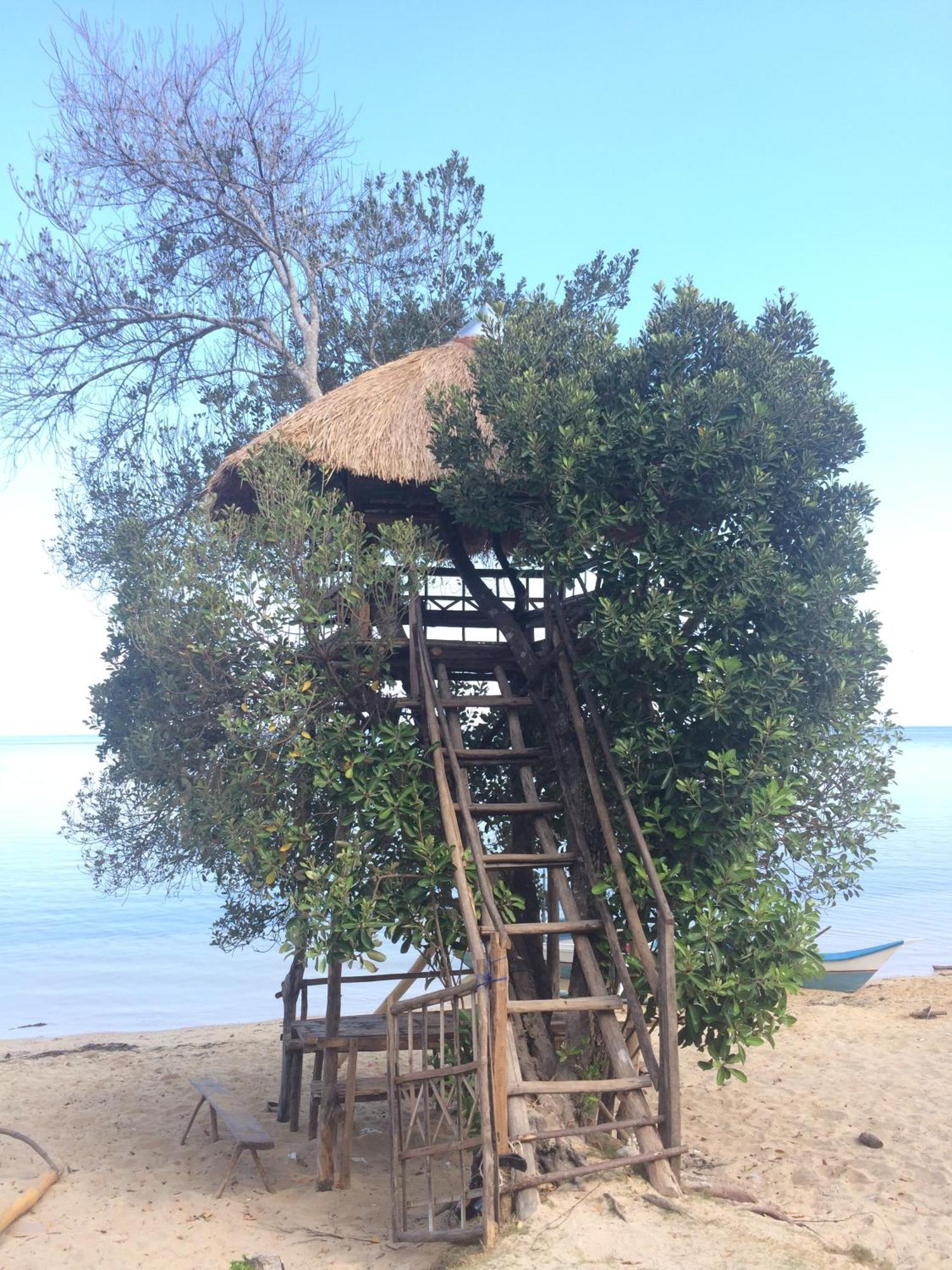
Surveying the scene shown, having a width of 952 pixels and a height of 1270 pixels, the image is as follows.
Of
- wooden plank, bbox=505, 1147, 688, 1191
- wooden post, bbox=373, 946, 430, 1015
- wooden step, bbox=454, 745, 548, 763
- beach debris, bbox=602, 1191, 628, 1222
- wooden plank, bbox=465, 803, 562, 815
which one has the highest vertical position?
wooden step, bbox=454, 745, 548, 763

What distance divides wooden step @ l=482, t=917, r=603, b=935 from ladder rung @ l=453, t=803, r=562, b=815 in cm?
73

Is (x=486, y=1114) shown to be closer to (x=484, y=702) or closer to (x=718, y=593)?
(x=484, y=702)

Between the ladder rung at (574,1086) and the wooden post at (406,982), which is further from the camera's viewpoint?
the wooden post at (406,982)

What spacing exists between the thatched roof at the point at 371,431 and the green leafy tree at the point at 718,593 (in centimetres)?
81

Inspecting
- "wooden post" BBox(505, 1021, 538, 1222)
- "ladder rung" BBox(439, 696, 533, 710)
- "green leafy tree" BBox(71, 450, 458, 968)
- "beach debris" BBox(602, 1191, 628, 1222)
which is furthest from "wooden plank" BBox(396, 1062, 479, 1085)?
"ladder rung" BBox(439, 696, 533, 710)

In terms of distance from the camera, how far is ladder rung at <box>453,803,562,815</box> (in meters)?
6.55

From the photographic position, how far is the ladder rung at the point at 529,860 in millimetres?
6332

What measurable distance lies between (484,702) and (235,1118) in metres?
3.28

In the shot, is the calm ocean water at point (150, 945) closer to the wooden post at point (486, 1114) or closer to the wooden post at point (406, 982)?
the wooden post at point (406, 982)

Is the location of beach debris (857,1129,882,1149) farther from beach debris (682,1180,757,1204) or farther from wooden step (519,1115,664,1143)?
wooden step (519,1115,664,1143)

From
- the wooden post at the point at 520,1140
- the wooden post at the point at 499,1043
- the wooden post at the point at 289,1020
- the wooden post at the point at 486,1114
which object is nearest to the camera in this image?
the wooden post at the point at 486,1114

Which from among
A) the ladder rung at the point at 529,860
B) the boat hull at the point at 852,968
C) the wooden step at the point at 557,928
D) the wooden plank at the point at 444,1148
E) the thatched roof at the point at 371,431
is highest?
the thatched roof at the point at 371,431

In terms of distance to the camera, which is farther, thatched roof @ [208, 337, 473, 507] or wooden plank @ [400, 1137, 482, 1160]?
thatched roof @ [208, 337, 473, 507]

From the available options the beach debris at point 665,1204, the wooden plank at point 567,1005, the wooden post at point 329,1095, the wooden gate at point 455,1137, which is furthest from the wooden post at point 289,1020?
the beach debris at point 665,1204
